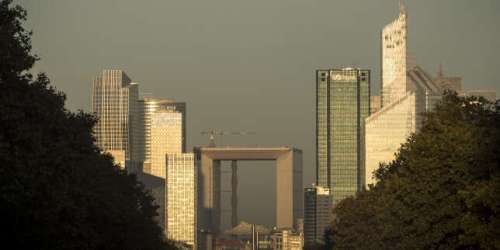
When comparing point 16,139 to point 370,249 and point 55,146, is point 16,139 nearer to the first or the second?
point 55,146

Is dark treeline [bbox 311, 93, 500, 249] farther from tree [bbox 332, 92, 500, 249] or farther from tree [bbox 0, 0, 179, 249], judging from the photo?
tree [bbox 0, 0, 179, 249]

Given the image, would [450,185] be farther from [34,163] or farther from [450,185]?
[34,163]

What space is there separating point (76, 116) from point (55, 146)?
32.2 metres

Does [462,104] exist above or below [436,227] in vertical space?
above

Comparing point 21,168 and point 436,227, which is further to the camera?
point 436,227

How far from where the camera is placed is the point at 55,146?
2899 inches

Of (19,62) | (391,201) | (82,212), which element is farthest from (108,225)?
(19,62)

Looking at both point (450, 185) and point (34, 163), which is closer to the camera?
point (34, 163)

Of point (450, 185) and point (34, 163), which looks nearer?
point (34, 163)

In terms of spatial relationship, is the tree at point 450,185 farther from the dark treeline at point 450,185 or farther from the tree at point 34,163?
the tree at point 34,163

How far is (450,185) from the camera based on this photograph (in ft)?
272

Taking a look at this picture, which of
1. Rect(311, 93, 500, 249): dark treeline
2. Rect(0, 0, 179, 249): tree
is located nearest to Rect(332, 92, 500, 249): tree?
Rect(311, 93, 500, 249): dark treeline

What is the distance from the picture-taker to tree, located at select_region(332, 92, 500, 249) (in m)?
73.9

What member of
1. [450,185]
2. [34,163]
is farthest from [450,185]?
[34,163]
